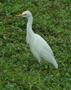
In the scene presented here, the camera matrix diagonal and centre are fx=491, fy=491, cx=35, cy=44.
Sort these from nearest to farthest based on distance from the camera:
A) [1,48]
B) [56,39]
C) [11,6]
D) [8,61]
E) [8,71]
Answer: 1. [8,71]
2. [8,61]
3. [1,48]
4. [56,39]
5. [11,6]

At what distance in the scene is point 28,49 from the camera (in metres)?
12.7

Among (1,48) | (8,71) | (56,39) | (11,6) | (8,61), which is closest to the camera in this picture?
(8,71)

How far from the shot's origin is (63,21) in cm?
1581

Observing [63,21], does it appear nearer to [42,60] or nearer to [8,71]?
[42,60]

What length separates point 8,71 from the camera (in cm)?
1037

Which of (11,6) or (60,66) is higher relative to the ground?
(11,6)

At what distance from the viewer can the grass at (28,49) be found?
10.2 meters

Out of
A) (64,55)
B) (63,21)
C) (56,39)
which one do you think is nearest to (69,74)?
(64,55)

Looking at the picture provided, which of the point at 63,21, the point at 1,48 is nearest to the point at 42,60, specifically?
the point at 1,48

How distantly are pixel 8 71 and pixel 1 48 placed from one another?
6.41ft

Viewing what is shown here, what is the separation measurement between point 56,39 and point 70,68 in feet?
7.16

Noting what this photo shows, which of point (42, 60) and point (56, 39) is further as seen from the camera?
point (56, 39)

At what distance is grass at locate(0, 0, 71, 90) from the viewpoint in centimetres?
1024

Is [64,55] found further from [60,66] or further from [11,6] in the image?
[11,6]
